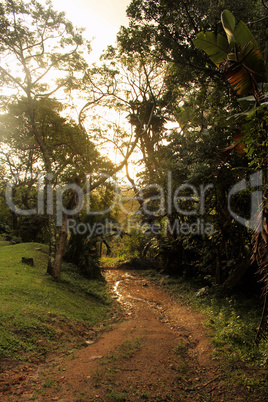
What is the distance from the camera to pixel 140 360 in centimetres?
479

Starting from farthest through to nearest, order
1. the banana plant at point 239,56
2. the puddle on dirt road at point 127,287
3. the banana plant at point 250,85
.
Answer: the puddle on dirt road at point 127,287
the banana plant at point 239,56
the banana plant at point 250,85

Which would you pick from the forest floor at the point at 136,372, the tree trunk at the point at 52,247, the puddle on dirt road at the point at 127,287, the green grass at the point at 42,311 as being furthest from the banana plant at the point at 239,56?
the tree trunk at the point at 52,247

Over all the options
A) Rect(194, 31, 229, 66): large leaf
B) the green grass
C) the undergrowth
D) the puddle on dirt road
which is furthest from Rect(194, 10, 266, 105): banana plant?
the puddle on dirt road

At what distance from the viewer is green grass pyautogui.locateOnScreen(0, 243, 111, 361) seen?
5.10 metres

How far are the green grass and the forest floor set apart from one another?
483mm

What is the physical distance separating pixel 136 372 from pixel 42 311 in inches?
126

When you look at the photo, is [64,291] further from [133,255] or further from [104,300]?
[133,255]

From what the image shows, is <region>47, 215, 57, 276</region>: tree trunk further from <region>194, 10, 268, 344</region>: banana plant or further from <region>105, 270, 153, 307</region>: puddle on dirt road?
<region>194, 10, 268, 344</region>: banana plant

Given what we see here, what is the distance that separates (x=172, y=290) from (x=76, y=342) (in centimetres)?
634

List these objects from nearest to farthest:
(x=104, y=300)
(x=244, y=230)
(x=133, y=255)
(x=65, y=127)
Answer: (x=244, y=230) < (x=104, y=300) < (x=65, y=127) < (x=133, y=255)

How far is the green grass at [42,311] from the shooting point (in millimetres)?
5102

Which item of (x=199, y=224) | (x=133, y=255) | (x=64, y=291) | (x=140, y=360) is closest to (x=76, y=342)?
(x=140, y=360)

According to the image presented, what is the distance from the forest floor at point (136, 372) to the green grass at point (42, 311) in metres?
0.48

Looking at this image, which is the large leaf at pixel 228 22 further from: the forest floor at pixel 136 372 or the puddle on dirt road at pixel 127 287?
the puddle on dirt road at pixel 127 287
